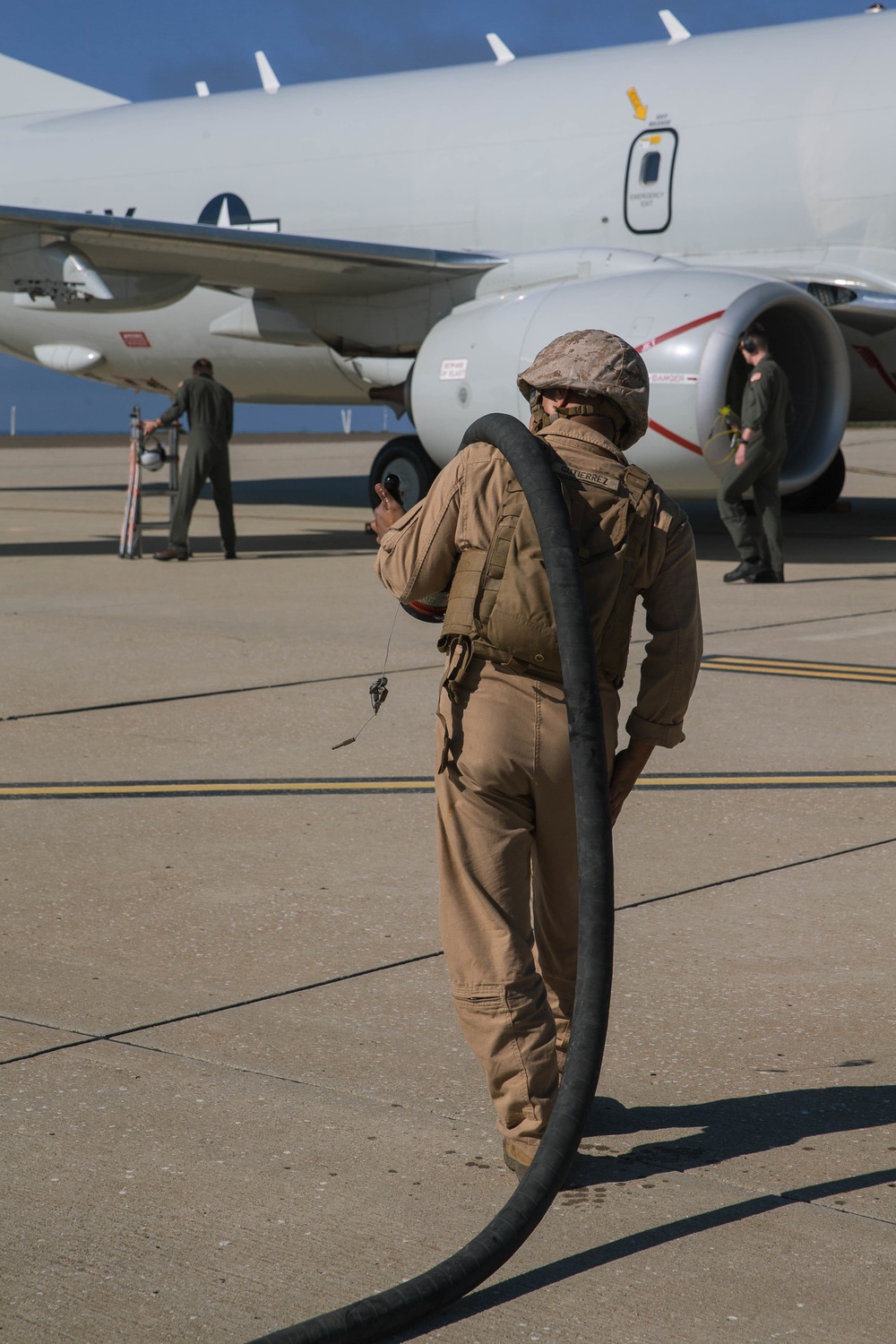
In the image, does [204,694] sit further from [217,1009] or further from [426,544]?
[426,544]

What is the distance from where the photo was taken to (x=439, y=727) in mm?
2947

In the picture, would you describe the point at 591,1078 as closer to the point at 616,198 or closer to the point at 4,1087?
the point at 4,1087

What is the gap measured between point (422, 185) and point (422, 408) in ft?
10.2

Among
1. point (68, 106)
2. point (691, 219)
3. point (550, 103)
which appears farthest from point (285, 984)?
point (68, 106)

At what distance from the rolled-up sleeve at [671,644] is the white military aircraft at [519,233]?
8.70 m

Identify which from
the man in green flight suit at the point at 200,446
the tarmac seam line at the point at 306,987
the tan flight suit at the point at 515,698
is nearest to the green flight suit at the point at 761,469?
the man in green flight suit at the point at 200,446

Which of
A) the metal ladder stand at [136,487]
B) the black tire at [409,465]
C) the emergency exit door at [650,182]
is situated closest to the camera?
the metal ladder stand at [136,487]

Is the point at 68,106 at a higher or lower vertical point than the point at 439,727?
higher

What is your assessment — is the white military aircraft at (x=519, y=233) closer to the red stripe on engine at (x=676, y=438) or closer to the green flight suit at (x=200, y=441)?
the red stripe on engine at (x=676, y=438)

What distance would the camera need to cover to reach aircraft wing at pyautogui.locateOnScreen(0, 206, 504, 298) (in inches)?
501

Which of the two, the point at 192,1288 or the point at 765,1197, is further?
the point at 765,1197

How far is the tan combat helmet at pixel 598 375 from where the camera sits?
2.87 metres

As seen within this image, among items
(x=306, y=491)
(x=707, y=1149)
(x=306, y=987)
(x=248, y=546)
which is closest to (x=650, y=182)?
(x=248, y=546)

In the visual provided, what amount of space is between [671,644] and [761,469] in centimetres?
838
